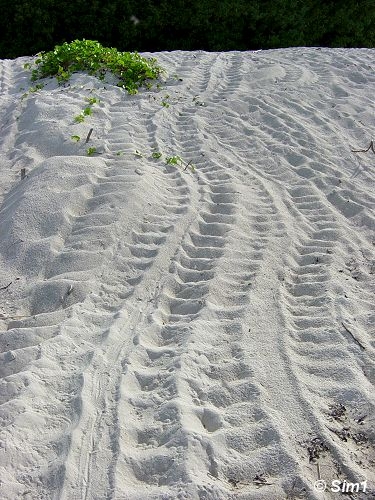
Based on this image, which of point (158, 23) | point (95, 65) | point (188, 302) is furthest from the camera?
point (158, 23)

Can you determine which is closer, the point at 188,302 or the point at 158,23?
the point at 188,302

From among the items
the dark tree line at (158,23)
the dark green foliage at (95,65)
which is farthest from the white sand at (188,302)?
the dark tree line at (158,23)

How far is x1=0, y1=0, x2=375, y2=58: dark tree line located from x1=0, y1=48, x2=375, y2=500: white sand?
16.5ft

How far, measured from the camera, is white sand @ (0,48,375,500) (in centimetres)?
231

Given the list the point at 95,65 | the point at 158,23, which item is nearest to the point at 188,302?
the point at 95,65

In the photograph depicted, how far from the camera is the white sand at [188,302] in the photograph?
2309mm

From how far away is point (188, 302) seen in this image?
329cm

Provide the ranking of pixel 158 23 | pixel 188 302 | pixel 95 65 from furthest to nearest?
1. pixel 158 23
2. pixel 95 65
3. pixel 188 302

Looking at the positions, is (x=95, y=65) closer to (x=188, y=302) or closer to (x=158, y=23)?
(x=158, y=23)

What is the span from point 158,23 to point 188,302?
8.55 m

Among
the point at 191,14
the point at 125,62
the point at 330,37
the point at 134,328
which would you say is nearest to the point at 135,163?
the point at 134,328

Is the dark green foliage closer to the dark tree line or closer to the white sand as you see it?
the white sand

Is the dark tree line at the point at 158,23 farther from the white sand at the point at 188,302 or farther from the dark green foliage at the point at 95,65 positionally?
the white sand at the point at 188,302

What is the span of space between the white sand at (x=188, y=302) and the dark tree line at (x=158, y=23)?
5.03 metres
